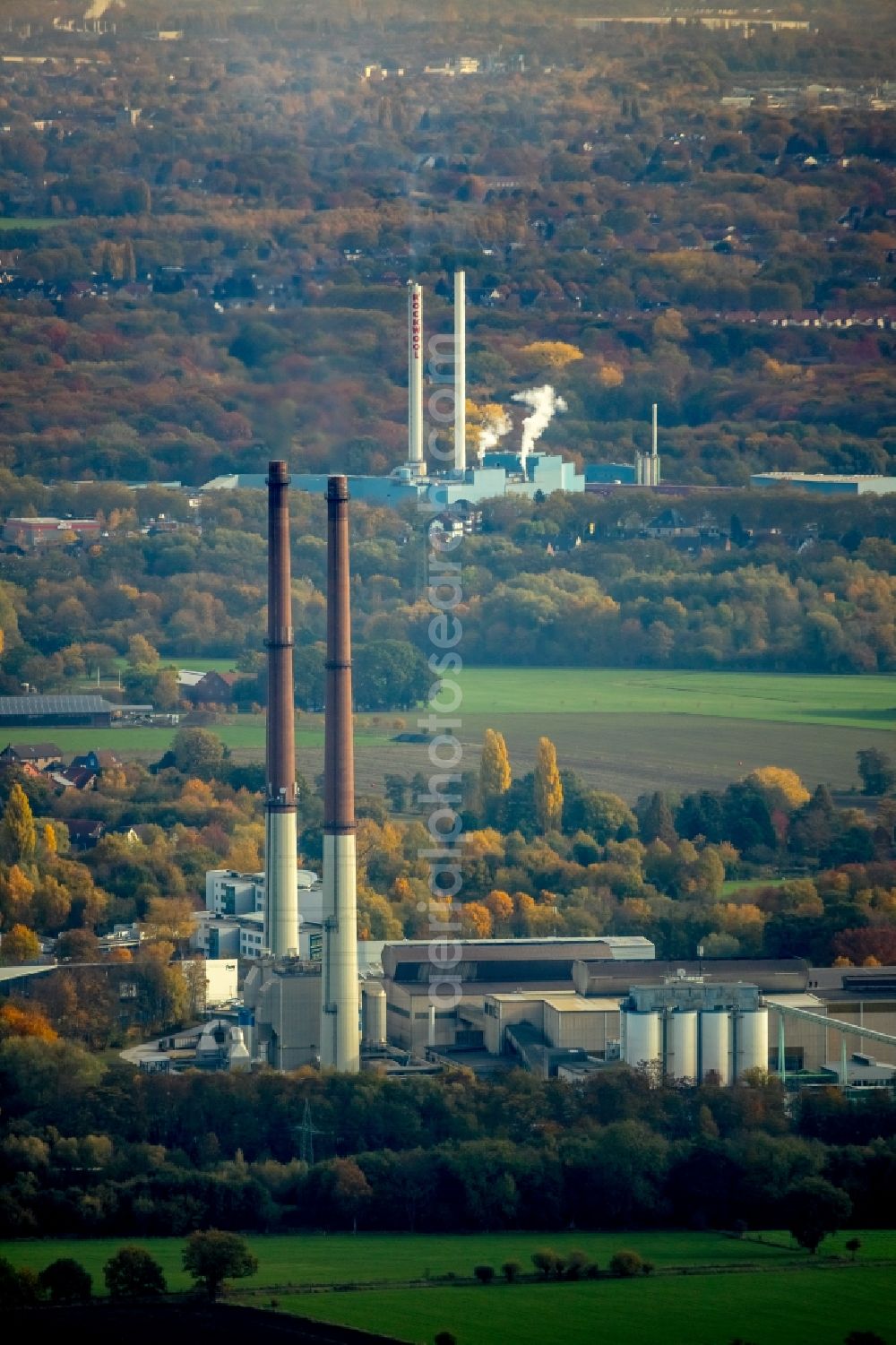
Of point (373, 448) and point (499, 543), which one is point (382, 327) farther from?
point (499, 543)

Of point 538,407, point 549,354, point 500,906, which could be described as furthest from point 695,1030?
point 549,354

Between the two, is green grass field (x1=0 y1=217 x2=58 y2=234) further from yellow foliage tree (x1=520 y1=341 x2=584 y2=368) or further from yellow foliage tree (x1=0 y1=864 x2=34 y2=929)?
yellow foliage tree (x1=0 y1=864 x2=34 y2=929)

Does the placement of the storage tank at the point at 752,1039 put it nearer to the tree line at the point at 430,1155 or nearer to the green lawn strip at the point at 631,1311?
the tree line at the point at 430,1155

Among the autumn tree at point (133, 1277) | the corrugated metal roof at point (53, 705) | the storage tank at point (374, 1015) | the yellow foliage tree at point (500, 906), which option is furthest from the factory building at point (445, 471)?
the autumn tree at point (133, 1277)

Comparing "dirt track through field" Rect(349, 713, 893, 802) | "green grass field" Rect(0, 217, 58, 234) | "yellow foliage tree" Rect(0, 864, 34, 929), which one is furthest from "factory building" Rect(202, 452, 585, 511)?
"yellow foliage tree" Rect(0, 864, 34, 929)

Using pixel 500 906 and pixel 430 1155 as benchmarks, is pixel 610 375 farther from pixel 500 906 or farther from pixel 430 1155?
pixel 430 1155

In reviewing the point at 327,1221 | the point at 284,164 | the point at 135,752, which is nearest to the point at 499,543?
the point at 135,752
